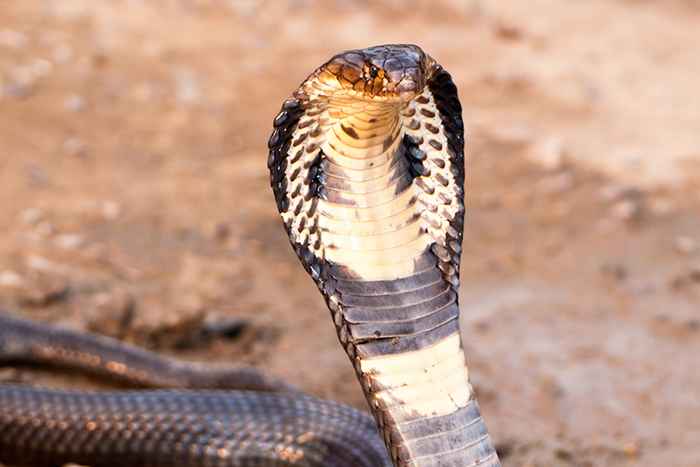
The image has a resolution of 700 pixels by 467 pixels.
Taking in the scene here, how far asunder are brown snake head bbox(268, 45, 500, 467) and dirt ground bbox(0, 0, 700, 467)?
4.41 ft

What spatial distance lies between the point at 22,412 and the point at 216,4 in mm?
5356

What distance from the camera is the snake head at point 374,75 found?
7.68ft

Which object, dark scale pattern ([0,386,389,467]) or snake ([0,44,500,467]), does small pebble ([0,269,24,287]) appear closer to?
dark scale pattern ([0,386,389,467])

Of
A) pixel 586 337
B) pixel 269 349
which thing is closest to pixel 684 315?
pixel 586 337

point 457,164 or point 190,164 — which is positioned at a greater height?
point 457,164

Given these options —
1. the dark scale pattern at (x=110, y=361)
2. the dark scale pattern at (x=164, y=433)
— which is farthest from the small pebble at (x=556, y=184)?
the dark scale pattern at (x=164, y=433)

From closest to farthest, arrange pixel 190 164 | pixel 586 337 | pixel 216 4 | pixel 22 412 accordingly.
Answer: pixel 22 412, pixel 586 337, pixel 190 164, pixel 216 4

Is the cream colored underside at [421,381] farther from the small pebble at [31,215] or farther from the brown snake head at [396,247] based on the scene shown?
the small pebble at [31,215]

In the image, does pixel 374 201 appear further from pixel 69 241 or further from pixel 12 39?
pixel 12 39

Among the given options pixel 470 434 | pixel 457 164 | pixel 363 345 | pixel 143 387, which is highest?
pixel 457 164

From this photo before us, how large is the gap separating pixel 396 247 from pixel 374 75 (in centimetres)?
44

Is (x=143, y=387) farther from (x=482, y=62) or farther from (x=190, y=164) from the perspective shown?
(x=482, y=62)

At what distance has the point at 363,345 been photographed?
259cm

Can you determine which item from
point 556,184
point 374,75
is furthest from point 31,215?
point 374,75
